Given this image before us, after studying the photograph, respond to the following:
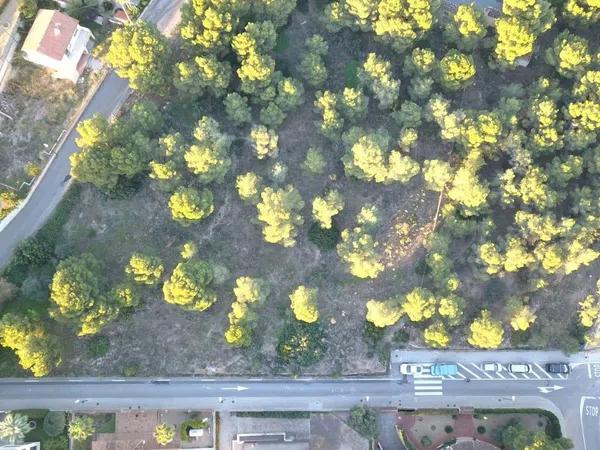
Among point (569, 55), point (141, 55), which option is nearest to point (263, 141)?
point (141, 55)

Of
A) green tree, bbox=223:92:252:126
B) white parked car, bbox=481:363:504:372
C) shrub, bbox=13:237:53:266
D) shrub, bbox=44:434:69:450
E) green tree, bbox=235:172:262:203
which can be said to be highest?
green tree, bbox=223:92:252:126

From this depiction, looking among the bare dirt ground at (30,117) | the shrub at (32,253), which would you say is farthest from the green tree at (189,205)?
the bare dirt ground at (30,117)

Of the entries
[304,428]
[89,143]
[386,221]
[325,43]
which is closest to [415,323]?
[386,221]

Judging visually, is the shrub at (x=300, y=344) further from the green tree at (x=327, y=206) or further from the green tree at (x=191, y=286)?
the green tree at (x=327, y=206)

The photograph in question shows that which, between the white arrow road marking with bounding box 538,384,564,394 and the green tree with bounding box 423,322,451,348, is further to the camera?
the white arrow road marking with bounding box 538,384,564,394

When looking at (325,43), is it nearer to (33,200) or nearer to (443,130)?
(443,130)

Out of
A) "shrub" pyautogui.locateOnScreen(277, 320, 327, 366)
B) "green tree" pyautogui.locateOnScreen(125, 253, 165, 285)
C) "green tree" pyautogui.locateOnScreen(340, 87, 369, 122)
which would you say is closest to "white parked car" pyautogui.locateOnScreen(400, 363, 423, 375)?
"shrub" pyautogui.locateOnScreen(277, 320, 327, 366)

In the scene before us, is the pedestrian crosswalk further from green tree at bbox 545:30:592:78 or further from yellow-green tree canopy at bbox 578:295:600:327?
green tree at bbox 545:30:592:78
